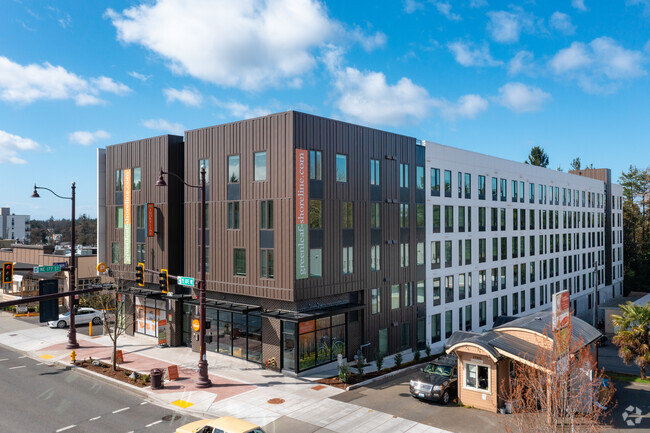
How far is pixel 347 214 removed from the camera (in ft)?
97.1

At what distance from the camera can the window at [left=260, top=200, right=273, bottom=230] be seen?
90.3 ft

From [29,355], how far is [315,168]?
22.4 m

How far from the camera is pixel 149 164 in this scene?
34.7m

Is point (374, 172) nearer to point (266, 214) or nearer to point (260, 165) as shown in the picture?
point (260, 165)

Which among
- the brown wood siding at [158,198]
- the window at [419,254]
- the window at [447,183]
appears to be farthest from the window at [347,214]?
the brown wood siding at [158,198]

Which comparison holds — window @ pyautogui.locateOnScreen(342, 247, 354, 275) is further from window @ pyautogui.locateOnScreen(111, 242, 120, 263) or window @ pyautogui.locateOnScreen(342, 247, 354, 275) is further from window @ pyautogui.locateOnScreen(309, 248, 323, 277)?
window @ pyautogui.locateOnScreen(111, 242, 120, 263)

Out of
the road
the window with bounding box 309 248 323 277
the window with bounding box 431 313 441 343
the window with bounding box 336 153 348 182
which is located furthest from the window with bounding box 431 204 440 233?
the road

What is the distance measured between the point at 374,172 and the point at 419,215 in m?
6.34

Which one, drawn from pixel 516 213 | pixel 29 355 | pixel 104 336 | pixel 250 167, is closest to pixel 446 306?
pixel 516 213

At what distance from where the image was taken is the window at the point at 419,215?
35409mm

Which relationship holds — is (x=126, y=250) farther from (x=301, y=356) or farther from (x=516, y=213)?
(x=516, y=213)

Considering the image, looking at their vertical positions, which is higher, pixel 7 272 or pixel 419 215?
pixel 419 215

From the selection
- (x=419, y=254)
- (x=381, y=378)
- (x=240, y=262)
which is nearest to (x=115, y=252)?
(x=240, y=262)

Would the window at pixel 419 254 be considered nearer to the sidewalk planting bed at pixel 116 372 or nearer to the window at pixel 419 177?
the window at pixel 419 177
